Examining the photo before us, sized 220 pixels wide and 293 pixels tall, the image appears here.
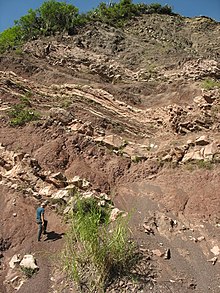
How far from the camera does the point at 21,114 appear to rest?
12086 millimetres

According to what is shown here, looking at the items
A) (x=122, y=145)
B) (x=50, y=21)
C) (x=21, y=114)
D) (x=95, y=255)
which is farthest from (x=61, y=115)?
Answer: (x=50, y=21)

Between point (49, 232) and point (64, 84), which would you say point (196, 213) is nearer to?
point (49, 232)

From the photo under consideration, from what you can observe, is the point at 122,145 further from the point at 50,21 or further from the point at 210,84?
the point at 50,21

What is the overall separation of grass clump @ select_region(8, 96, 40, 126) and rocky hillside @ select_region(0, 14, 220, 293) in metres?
0.04

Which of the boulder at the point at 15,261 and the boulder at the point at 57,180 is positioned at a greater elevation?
the boulder at the point at 57,180

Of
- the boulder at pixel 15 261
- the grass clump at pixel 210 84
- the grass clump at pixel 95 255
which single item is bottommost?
the boulder at pixel 15 261

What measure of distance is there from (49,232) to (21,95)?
7.27 meters

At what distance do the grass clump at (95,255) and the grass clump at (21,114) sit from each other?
252 inches

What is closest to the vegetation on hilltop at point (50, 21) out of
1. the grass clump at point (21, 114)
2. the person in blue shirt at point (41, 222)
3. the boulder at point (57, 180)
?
the grass clump at point (21, 114)

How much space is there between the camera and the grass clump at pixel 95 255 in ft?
19.2

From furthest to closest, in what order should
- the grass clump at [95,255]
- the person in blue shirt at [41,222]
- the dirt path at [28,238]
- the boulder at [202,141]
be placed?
1. the boulder at [202,141]
2. the person in blue shirt at [41,222]
3. the dirt path at [28,238]
4. the grass clump at [95,255]

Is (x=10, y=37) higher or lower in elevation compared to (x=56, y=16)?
lower

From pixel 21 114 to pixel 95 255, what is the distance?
24.8 feet

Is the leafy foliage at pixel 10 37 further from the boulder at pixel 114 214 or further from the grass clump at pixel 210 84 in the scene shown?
the boulder at pixel 114 214
